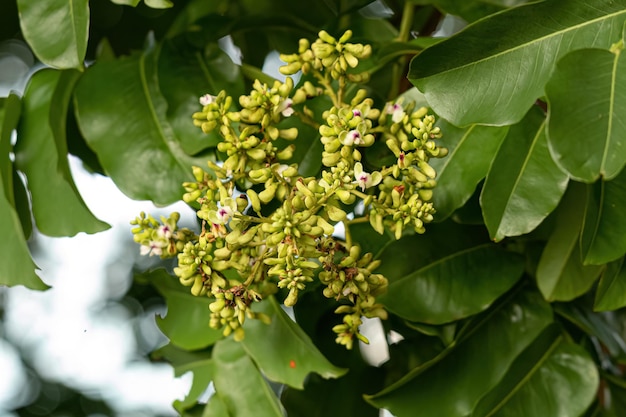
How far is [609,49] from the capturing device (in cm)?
54

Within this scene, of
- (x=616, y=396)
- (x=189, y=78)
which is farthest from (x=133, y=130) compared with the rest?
(x=616, y=396)

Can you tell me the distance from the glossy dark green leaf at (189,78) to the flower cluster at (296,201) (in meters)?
0.09

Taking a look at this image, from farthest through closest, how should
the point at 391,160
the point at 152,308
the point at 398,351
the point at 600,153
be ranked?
the point at 152,308, the point at 398,351, the point at 391,160, the point at 600,153

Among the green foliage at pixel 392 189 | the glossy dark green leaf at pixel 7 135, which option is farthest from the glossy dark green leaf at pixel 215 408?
the glossy dark green leaf at pixel 7 135

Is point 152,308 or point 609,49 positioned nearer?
point 609,49

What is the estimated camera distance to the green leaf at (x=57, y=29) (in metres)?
0.61

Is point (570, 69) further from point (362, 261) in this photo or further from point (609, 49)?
point (362, 261)

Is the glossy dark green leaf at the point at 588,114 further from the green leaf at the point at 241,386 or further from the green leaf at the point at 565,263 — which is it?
the green leaf at the point at 241,386

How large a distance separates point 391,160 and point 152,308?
0.66 m

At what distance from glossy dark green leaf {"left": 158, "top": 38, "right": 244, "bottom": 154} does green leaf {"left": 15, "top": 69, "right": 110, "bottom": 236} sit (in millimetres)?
88

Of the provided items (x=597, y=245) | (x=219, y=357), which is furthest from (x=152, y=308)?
(x=597, y=245)

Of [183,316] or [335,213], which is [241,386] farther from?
[335,213]

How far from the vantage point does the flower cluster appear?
1.78 ft

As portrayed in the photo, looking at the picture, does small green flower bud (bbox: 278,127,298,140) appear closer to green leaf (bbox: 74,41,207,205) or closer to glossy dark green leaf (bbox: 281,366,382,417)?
green leaf (bbox: 74,41,207,205)
